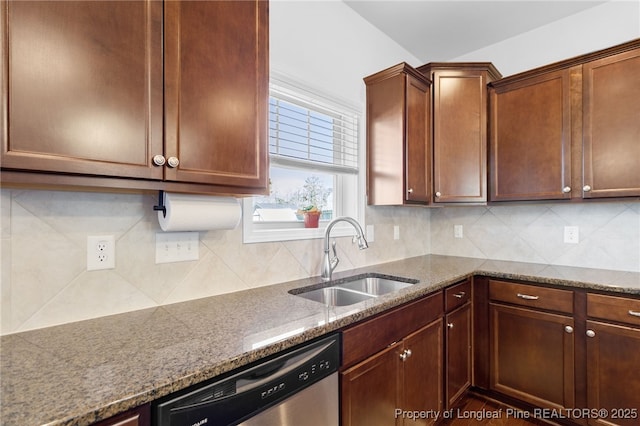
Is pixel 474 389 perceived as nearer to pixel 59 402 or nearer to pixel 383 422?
pixel 383 422

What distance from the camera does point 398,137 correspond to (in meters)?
2.13

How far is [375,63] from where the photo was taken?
95.7 inches

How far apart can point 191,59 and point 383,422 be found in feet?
5.28

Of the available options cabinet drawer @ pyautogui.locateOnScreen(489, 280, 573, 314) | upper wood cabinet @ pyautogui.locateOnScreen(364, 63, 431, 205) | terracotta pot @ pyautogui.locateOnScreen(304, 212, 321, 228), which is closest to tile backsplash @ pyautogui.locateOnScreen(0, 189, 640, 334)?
terracotta pot @ pyautogui.locateOnScreen(304, 212, 321, 228)

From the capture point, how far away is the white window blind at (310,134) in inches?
69.5

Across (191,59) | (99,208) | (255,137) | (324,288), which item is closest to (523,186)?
(324,288)

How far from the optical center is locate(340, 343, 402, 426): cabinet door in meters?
1.19

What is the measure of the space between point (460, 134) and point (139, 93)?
2082mm

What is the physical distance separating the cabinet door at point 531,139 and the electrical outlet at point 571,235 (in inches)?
14.8

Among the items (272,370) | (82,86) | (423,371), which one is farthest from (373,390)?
(82,86)

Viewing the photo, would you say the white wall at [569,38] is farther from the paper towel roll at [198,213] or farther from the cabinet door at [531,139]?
the paper towel roll at [198,213]

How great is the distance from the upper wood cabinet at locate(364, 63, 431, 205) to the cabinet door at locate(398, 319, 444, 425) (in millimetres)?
859

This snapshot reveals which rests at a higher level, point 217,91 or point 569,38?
point 569,38

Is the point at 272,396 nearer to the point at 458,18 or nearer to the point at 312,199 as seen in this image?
the point at 312,199
